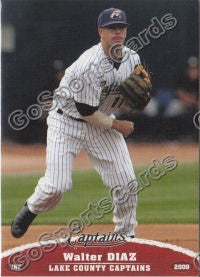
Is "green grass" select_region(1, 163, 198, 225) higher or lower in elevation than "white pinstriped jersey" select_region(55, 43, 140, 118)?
lower

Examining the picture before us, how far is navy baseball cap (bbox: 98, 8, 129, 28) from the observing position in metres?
4.77

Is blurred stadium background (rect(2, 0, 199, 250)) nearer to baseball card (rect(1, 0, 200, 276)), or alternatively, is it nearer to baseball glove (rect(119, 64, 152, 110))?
baseball card (rect(1, 0, 200, 276))

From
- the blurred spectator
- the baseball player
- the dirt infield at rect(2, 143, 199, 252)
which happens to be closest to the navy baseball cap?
the baseball player

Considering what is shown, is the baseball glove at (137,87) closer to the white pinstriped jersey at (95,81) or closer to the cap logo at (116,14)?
the white pinstriped jersey at (95,81)

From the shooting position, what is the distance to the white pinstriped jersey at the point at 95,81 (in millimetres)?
4707

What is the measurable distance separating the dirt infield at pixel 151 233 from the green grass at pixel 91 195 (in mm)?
68

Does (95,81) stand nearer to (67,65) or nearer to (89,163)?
(67,65)

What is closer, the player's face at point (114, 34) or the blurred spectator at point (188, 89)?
the player's face at point (114, 34)

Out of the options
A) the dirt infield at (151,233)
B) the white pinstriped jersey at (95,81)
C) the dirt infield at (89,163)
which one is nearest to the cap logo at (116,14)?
the white pinstriped jersey at (95,81)

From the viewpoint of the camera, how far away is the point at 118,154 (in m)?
5.00

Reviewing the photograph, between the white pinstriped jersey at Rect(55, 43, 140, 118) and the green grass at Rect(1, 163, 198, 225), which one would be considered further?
the green grass at Rect(1, 163, 198, 225)

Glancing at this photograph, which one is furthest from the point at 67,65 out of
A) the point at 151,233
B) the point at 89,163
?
the point at 151,233

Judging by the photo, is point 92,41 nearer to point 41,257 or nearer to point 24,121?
point 24,121

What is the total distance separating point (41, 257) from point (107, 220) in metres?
0.60
